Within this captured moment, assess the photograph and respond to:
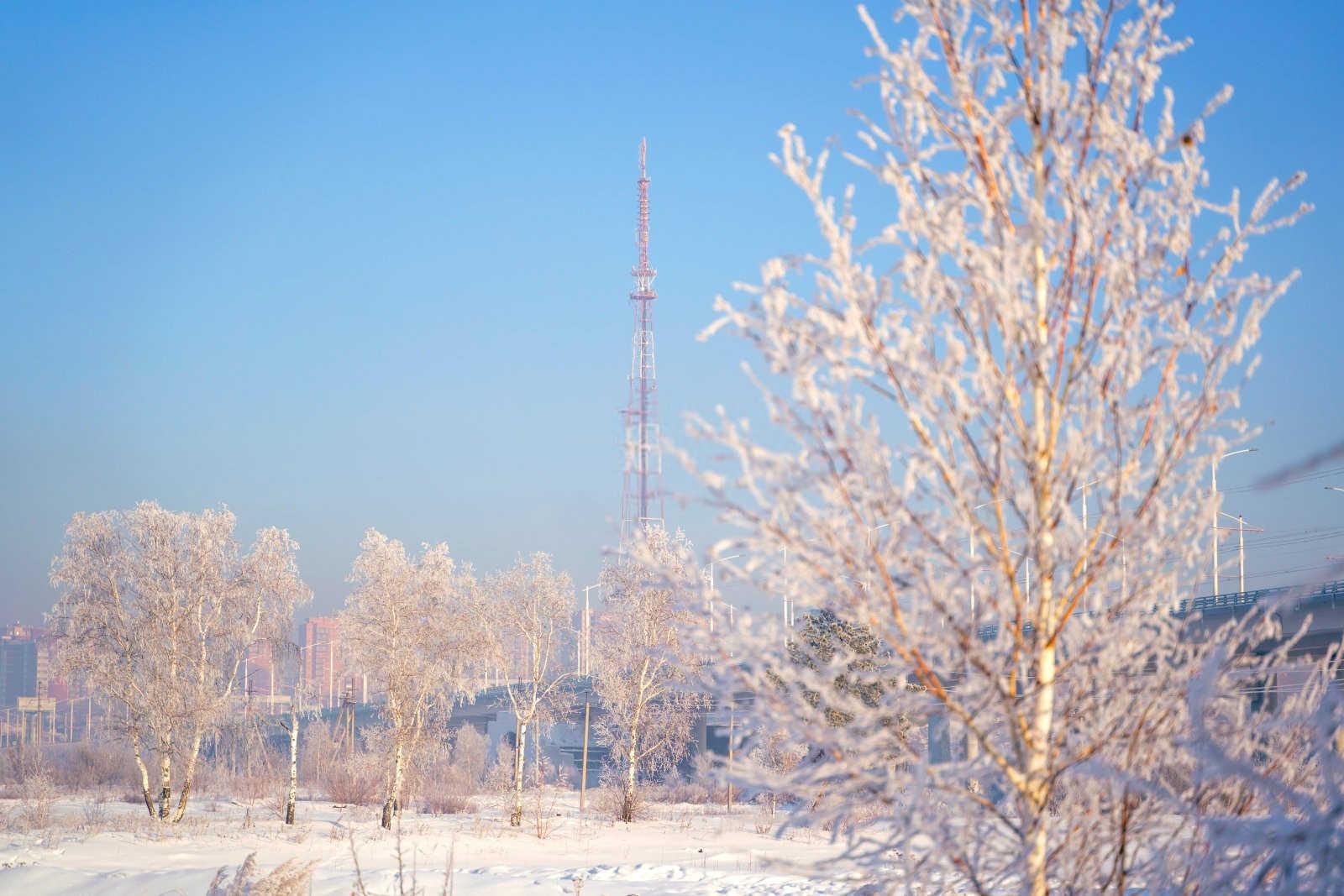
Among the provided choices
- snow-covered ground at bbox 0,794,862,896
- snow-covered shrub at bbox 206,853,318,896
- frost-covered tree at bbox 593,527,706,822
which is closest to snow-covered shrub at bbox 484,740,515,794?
frost-covered tree at bbox 593,527,706,822

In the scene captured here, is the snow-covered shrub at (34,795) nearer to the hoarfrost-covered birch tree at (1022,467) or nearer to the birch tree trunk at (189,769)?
the birch tree trunk at (189,769)

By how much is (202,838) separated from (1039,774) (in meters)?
21.7

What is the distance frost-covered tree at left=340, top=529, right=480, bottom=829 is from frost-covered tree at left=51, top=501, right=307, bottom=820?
3.16 m

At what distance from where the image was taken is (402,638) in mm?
24250

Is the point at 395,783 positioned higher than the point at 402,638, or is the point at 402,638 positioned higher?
the point at 402,638

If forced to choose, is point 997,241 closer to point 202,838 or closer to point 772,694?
point 772,694

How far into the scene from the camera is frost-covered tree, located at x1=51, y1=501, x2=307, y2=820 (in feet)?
77.3

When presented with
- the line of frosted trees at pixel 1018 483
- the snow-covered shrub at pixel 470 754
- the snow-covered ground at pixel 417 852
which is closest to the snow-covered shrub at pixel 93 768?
the snow-covered ground at pixel 417 852

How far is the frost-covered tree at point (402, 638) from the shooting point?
24141 mm

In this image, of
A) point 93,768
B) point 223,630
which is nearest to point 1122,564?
point 223,630

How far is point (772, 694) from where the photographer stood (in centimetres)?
389

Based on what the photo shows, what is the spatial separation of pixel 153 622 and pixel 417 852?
933cm

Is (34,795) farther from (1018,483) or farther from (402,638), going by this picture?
(1018,483)

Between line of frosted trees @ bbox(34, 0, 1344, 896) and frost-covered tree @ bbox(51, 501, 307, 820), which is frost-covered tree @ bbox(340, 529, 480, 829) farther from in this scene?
line of frosted trees @ bbox(34, 0, 1344, 896)
